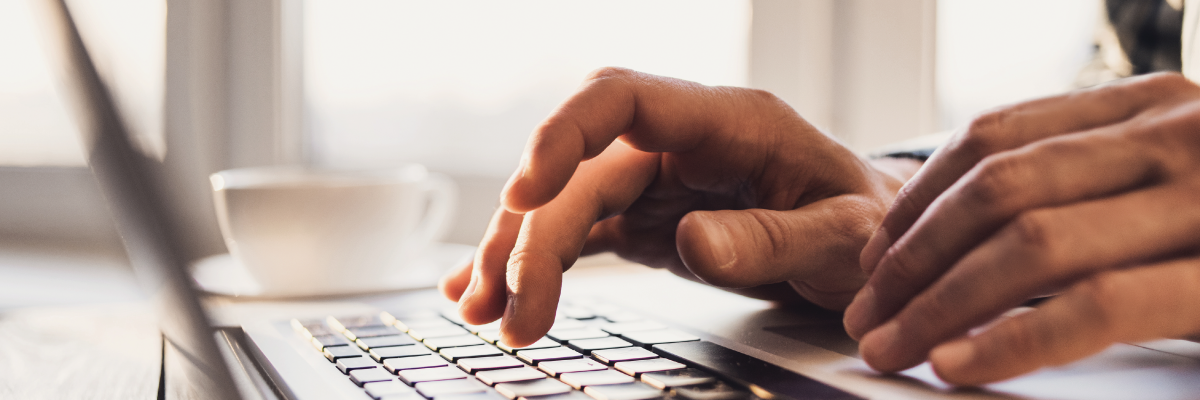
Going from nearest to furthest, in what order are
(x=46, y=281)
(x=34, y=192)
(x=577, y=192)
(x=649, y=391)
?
(x=649, y=391) < (x=577, y=192) < (x=46, y=281) < (x=34, y=192)

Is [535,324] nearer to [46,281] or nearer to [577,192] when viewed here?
[577,192]

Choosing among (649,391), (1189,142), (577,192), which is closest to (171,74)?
(577,192)

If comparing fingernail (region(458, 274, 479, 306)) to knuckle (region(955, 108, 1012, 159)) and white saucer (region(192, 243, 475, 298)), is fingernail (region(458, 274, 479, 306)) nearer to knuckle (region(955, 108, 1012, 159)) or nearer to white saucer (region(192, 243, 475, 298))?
white saucer (region(192, 243, 475, 298))

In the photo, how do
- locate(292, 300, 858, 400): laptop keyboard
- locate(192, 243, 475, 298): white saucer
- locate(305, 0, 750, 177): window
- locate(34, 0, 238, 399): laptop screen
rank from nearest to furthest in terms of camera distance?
locate(34, 0, 238, 399): laptop screen → locate(292, 300, 858, 400): laptop keyboard → locate(192, 243, 475, 298): white saucer → locate(305, 0, 750, 177): window

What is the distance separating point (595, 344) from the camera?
32 cm

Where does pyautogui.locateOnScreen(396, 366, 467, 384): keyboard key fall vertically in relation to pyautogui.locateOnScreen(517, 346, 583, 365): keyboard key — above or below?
above

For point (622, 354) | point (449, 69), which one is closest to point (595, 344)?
point (622, 354)

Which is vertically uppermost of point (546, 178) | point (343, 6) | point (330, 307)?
point (343, 6)

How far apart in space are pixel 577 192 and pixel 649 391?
0.19 m

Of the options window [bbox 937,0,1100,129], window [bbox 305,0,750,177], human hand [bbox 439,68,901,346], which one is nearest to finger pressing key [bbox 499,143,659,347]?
human hand [bbox 439,68,901,346]

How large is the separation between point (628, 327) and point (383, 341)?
4.4 inches

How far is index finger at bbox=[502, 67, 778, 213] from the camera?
33 centimetres

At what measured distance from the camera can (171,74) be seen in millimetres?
807

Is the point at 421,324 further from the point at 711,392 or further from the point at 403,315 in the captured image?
the point at 711,392
